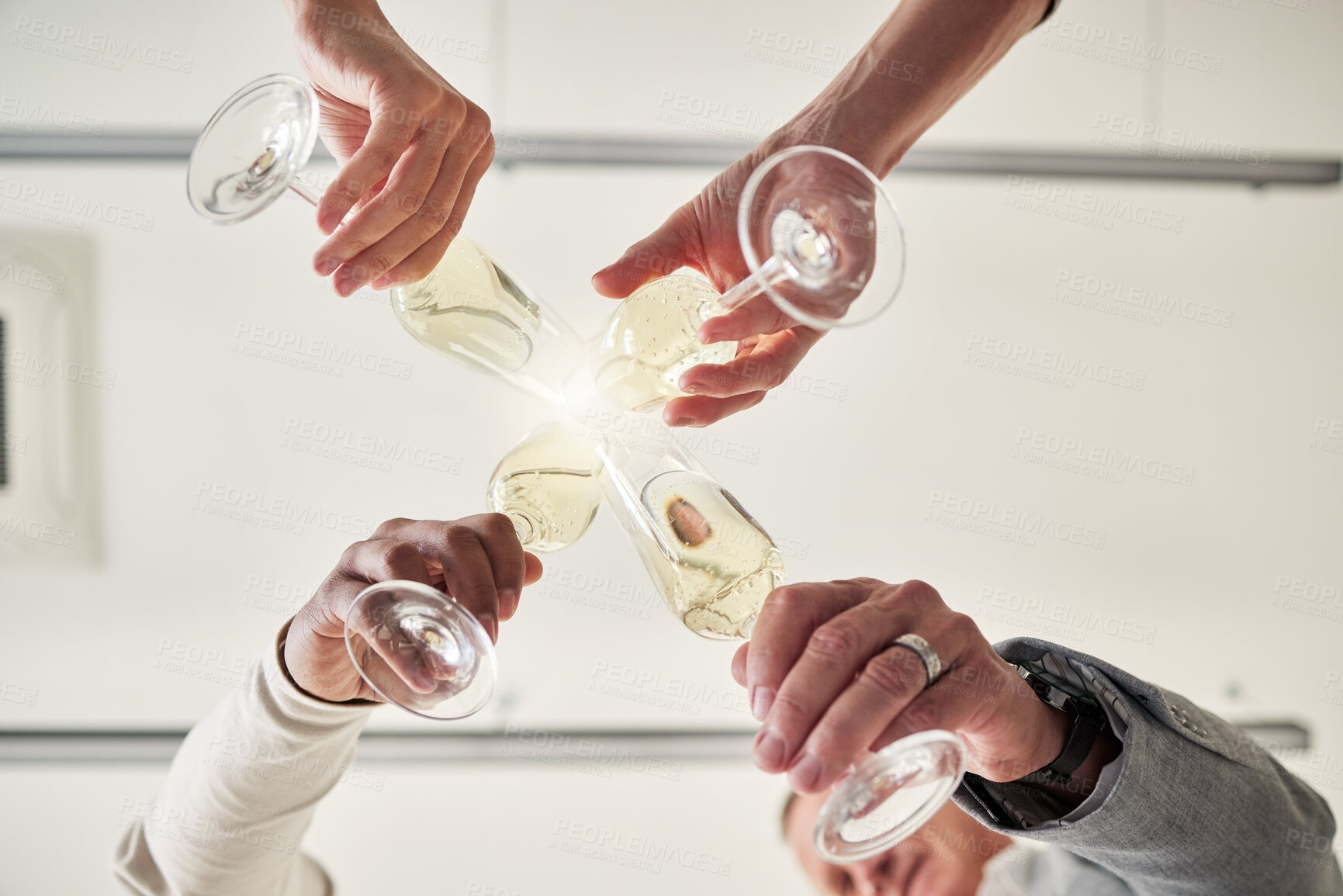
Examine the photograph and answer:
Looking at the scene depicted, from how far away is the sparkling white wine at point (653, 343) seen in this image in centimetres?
59

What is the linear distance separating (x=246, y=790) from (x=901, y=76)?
819 mm

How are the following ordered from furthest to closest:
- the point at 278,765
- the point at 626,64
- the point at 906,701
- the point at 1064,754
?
the point at 626,64 < the point at 278,765 < the point at 1064,754 < the point at 906,701

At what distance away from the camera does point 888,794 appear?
44 centimetres

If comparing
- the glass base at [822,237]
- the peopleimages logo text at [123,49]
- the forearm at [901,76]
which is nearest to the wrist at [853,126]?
the forearm at [901,76]

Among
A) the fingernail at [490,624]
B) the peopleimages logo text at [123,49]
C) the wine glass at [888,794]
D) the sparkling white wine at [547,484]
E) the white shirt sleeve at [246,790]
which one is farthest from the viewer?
the peopleimages logo text at [123,49]

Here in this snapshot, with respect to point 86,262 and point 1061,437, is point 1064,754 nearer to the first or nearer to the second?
point 1061,437

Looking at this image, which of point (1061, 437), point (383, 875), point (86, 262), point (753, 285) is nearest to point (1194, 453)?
point (1061, 437)

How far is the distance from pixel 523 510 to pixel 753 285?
238mm

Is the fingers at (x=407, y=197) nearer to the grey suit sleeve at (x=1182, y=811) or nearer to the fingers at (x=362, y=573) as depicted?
the fingers at (x=362, y=573)

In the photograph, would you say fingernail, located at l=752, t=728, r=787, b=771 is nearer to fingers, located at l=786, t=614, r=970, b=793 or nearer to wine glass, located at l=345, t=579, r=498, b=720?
fingers, located at l=786, t=614, r=970, b=793

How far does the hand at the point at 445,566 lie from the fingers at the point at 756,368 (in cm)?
16

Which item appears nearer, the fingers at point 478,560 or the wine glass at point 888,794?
the wine glass at point 888,794

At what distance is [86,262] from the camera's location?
4.11ft

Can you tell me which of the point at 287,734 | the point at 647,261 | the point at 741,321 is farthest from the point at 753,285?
the point at 287,734
